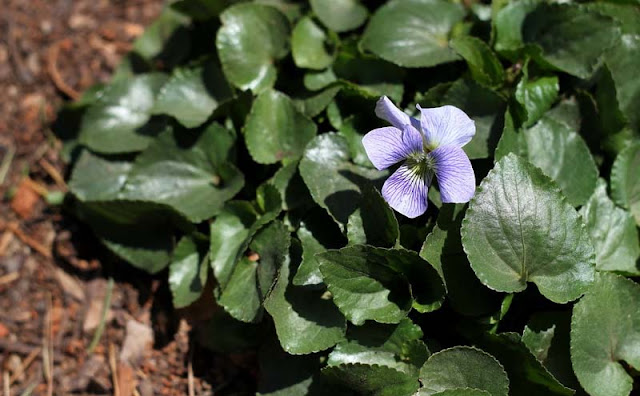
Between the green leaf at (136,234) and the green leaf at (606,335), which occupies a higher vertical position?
the green leaf at (606,335)

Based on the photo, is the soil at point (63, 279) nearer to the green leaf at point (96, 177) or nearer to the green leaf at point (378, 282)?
the green leaf at point (96, 177)

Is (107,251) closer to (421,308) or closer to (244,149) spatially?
(244,149)

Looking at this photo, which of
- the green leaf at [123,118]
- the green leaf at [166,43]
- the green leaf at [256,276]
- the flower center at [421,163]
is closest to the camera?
the flower center at [421,163]

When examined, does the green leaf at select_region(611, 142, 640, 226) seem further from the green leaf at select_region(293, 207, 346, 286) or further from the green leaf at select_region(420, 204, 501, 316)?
the green leaf at select_region(293, 207, 346, 286)

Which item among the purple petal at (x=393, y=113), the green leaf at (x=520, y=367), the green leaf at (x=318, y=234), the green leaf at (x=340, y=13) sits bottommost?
the green leaf at (x=520, y=367)

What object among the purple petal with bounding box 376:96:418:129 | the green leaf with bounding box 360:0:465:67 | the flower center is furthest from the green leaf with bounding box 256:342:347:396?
the green leaf with bounding box 360:0:465:67

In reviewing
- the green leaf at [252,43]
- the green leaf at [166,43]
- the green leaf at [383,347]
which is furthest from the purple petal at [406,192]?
the green leaf at [166,43]

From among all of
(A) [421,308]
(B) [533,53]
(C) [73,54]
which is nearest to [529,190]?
(A) [421,308]
